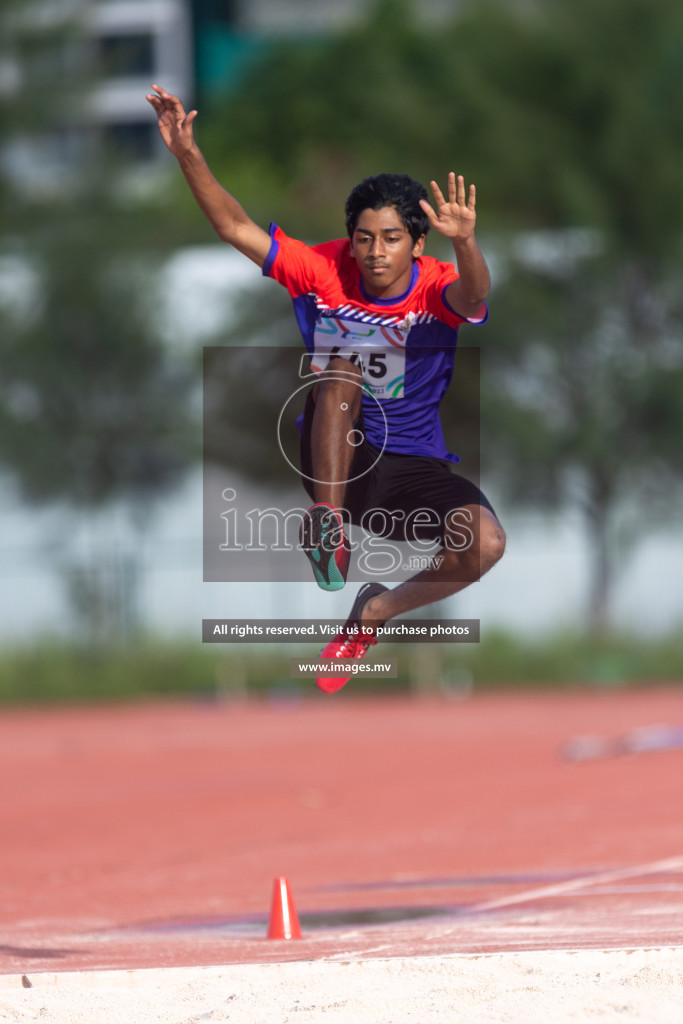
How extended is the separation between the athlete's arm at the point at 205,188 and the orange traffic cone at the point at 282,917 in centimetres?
363

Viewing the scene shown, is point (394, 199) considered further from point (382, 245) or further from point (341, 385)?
point (341, 385)

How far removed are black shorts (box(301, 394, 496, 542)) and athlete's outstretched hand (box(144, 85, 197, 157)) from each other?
123cm

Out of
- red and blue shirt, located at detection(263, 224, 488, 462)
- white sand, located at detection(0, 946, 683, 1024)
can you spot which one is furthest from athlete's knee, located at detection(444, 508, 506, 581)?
white sand, located at detection(0, 946, 683, 1024)

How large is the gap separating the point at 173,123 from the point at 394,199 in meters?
1.06

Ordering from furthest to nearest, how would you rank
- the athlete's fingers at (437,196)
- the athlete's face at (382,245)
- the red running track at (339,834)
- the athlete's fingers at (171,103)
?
the red running track at (339,834), the athlete's fingers at (171,103), the athlete's face at (382,245), the athlete's fingers at (437,196)

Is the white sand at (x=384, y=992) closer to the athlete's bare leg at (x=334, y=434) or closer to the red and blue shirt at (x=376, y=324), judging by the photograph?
the athlete's bare leg at (x=334, y=434)

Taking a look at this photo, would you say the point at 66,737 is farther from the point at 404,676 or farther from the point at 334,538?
the point at 334,538

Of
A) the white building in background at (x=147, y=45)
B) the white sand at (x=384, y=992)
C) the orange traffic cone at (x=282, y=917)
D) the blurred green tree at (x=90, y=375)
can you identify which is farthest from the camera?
the white building in background at (x=147, y=45)

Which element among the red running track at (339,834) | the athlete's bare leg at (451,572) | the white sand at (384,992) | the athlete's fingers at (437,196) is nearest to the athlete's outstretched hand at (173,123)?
the athlete's fingers at (437,196)

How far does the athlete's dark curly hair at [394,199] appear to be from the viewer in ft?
23.1

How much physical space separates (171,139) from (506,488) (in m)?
24.0

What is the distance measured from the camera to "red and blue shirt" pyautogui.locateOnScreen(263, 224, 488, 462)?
7184 millimetres

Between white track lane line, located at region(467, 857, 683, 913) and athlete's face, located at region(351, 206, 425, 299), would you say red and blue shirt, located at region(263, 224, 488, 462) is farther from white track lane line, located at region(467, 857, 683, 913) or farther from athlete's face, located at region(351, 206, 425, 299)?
white track lane line, located at region(467, 857, 683, 913)

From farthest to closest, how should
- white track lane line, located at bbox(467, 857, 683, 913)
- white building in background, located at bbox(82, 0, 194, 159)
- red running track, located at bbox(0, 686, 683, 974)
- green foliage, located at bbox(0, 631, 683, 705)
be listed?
white building in background, located at bbox(82, 0, 194, 159)
green foliage, located at bbox(0, 631, 683, 705)
white track lane line, located at bbox(467, 857, 683, 913)
red running track, located at bbox(0, 686, 683, 974)
